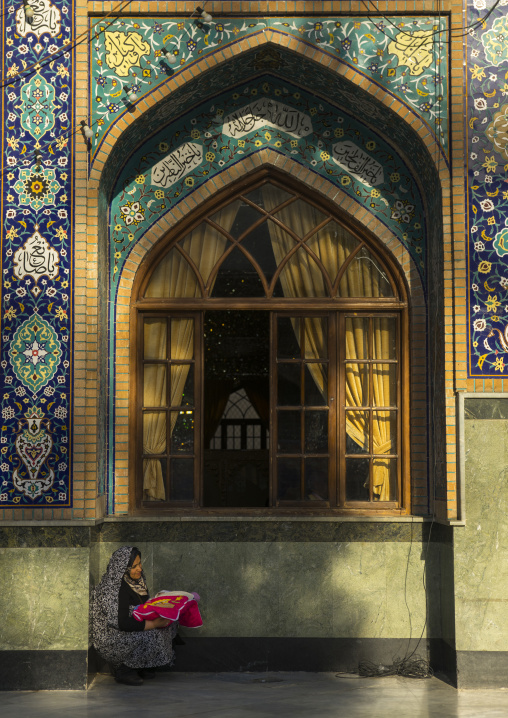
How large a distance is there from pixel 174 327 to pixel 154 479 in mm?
1253

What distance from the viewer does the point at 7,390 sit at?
6.48 metres

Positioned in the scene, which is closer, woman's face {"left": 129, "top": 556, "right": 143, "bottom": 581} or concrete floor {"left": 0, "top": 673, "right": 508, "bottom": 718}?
concrete floor {"left": 0, "top": 673, "right": 508, "bottom": 718}

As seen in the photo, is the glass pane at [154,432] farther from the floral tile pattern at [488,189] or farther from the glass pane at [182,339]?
the floral tile pattern at [488,189]

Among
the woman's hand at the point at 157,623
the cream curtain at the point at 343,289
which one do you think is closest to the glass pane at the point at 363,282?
the cream curtain at the point at 343,289

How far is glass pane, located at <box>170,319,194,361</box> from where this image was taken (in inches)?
284

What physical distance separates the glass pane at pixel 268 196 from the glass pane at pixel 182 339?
1.13m

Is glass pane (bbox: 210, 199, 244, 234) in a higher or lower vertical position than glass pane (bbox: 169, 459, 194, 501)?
higher

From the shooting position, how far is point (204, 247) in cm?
728

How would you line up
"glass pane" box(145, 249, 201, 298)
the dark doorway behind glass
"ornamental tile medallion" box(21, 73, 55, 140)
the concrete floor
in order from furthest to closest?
the dark doorway behind glass, "glass pane" box(145, 249, 201, 298), "ornamental tile medallion" box(21, 73, 55, 140), the concrete floor

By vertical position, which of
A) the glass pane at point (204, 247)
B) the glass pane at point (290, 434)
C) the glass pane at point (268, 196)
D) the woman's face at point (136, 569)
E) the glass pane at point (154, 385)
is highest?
the glass pane at point (268, 196)

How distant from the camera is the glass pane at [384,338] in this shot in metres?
7.20

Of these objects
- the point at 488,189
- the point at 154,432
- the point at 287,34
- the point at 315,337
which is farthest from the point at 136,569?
the point at 287,34

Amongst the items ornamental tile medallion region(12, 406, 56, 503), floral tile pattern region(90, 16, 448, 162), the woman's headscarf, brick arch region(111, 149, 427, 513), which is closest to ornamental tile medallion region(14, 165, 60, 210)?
floral tile pattern region(90, 16, 448, 162)

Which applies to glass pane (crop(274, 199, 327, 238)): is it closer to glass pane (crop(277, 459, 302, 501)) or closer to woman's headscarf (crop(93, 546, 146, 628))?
glass pane (crop(277, 459, 302, 501))
